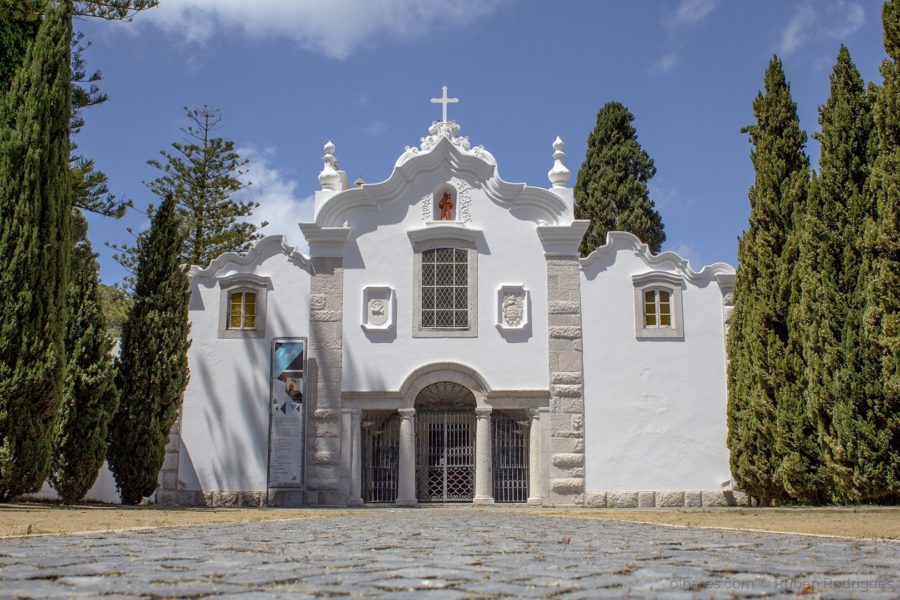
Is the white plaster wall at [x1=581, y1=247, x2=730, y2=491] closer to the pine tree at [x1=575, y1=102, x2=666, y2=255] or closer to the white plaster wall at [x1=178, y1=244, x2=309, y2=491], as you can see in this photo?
the white plaster wall at [x1=178, y1=244, x2=309, y2=491]

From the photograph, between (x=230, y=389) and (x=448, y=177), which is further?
(x=448, y=177)

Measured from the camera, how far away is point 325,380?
17.3 metres

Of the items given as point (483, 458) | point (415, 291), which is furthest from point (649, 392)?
point (415, 291)

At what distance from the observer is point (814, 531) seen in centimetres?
894

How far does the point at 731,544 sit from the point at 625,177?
762 inches

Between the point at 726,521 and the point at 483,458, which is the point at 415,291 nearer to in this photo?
the point at 483,458

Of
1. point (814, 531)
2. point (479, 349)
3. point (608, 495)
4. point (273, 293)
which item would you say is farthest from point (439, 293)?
point (814, 531)

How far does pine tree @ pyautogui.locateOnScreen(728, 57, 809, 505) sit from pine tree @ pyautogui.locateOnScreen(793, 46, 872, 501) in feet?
5.20

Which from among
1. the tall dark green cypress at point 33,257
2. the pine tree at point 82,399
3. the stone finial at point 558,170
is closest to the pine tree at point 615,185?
the stone finial at point 558,170

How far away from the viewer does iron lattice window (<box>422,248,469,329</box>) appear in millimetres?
17641

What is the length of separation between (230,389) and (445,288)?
4.62 m

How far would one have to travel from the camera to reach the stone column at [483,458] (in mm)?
16766

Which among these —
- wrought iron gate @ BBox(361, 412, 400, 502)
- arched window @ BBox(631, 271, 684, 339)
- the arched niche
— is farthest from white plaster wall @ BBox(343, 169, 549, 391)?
arched window @ BBox(631, 271, 684, 339)

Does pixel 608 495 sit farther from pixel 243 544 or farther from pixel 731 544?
pixel 243 544
